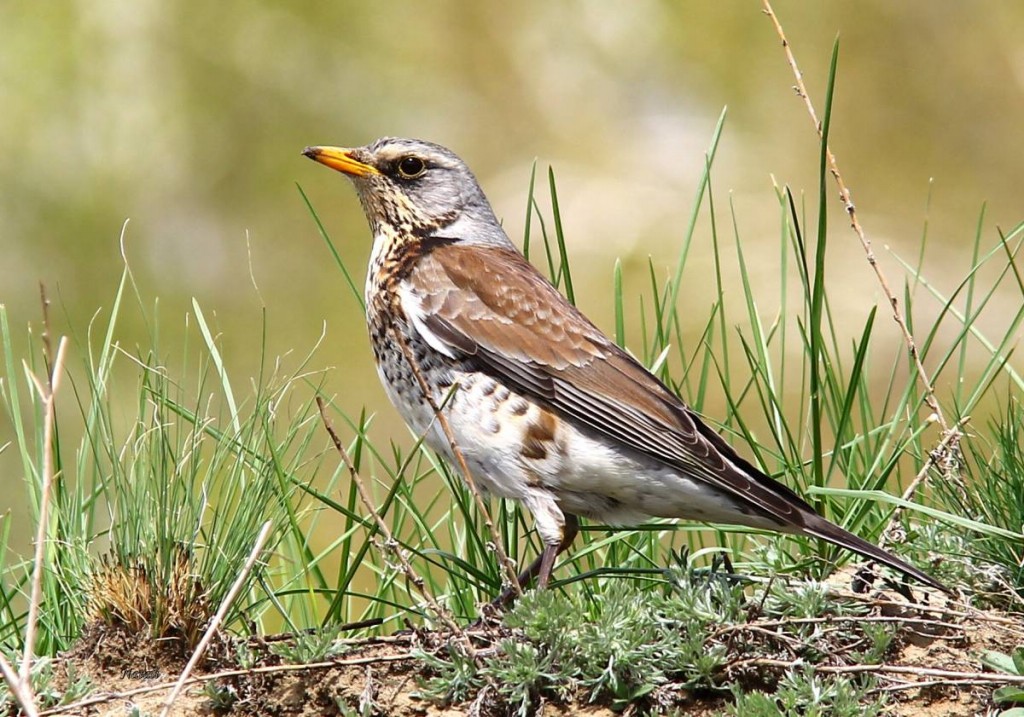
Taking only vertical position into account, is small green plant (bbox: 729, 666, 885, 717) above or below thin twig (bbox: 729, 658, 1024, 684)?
below

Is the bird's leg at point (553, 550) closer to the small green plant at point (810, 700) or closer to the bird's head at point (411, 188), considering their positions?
the small green plant at point (810, 700)

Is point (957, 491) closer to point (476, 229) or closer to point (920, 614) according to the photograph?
point (920, 614)

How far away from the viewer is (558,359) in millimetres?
4363

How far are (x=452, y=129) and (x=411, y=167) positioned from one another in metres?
3.35

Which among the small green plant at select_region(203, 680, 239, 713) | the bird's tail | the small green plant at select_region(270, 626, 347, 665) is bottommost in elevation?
the small green plant at select_region(203, 680, 239, 713)

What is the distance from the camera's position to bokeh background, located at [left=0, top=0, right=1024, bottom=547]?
789cm

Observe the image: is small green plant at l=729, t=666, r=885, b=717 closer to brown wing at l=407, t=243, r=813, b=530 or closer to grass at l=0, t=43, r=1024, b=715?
grass at l=0, t=43, r=1024, b=715

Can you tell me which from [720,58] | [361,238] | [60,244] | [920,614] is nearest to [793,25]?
[720,58]

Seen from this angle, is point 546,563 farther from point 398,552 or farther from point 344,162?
point 344,162

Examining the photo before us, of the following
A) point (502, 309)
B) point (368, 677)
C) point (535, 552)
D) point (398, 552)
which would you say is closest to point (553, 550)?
point (535, 552)

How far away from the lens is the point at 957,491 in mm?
3695

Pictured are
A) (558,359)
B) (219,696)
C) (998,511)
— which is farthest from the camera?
(558,359)

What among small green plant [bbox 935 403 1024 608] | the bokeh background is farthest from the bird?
the bokeh background

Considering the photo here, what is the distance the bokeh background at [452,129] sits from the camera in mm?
7887
